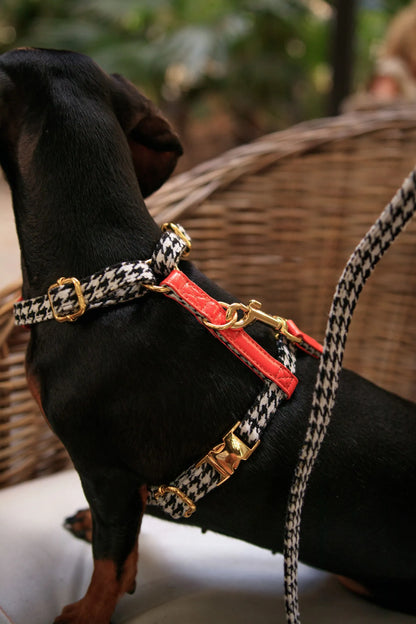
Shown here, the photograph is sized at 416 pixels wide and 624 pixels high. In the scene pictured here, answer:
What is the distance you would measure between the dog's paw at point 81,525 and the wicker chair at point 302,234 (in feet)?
0.66

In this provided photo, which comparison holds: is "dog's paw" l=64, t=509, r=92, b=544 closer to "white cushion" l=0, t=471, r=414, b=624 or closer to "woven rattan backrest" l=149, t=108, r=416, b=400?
"white cushion" l=0, t=471, r=414, b=624

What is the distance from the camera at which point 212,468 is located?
0.70 meters

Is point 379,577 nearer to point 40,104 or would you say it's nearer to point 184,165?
point 40,104

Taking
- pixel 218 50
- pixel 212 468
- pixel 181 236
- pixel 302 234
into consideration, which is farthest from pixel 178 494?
pixel 218 50

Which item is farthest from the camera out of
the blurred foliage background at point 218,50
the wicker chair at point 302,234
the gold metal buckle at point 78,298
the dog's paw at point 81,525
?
the blurred foliage background at point 218,50

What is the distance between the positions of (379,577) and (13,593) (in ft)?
1.67

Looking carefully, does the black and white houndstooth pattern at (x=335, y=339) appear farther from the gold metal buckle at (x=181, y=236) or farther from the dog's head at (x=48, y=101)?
the dog's head at (x=48, y=101)

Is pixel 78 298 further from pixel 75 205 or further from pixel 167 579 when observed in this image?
pixel 167 579

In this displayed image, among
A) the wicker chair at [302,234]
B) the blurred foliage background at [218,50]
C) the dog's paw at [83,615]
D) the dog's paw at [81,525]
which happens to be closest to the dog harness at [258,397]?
the dog's paw at [83,615]

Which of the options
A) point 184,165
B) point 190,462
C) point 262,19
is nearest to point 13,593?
point 190,462

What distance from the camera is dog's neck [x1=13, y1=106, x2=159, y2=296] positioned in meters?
0.72

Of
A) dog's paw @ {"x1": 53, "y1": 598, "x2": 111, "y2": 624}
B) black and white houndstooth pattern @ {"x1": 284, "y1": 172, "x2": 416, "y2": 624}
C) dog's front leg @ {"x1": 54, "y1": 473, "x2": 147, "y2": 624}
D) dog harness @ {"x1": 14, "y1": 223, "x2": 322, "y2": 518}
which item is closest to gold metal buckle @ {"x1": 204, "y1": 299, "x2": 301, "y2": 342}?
dog harness @ {"x1": 14, "y1": 223, "x2": 322, "y2": 518}

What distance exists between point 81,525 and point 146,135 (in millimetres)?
634

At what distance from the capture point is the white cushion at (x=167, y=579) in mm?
826
